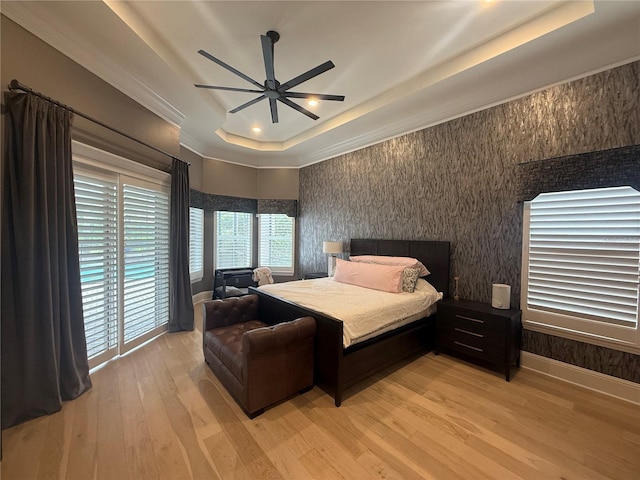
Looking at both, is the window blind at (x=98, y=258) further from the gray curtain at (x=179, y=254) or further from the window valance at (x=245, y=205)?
the window valance at (x=245, y=205)

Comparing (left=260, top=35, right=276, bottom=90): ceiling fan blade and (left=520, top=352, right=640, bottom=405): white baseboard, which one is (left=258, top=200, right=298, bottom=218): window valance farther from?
(left=520, top=352, right=640, bottom=405): white baseboard

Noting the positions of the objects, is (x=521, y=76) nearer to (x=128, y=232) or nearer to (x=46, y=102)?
(x=46, y=102)

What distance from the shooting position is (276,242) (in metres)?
5.87

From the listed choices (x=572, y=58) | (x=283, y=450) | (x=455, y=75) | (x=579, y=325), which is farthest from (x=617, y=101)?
(x=283, y=450)

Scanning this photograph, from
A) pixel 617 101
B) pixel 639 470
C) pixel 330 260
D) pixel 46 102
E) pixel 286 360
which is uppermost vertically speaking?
pixel 617 101

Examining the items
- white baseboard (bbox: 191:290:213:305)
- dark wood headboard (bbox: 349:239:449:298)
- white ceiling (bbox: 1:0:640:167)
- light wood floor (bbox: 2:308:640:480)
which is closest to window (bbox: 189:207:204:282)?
white baseboard (bbox: 191:290:213:305)

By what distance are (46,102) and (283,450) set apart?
302 centimetres

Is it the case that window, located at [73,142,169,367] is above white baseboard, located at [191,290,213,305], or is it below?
above

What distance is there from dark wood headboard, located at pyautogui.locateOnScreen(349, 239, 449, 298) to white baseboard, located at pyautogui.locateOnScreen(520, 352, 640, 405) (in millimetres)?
1024

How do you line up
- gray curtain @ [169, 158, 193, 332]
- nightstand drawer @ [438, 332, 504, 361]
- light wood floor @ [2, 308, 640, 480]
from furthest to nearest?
gray curtain @ [169, 158, 193, 332], nightstand drawer @ [438, 332, 504, 361], light wood floor @ [2, 308, 640, 480]

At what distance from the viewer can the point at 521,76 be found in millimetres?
2643

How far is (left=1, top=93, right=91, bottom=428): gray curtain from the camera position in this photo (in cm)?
183

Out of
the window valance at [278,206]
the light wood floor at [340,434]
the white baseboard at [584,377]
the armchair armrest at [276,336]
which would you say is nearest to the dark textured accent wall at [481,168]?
the white baseboard at [584,377]

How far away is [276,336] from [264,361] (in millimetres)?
203
